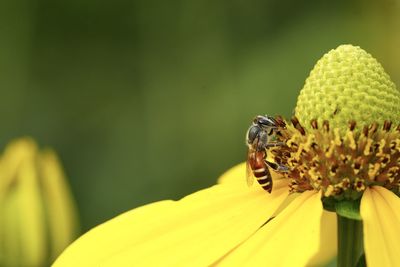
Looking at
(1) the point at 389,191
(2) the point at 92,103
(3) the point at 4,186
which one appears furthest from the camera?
(2) the point at 92,103

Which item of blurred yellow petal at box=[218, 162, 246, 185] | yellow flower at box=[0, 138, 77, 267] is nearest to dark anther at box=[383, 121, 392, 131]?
blurred yellow petal at box=[218, 162, 246, 185]

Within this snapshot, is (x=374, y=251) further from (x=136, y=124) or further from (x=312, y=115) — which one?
(x=136, y=124)

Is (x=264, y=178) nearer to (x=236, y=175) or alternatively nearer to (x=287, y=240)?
(x=287, y=240)

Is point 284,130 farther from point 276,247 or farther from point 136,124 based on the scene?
point 136,124

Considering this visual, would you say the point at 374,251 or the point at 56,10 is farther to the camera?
the point at 56,10

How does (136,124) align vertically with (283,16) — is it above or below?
→ below

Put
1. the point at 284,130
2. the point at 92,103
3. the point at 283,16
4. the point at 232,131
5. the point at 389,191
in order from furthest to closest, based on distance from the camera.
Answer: the point at 92,103 → the point at 283,16 → the point at 232,131 → the point at 284,130 → the point at 389,191

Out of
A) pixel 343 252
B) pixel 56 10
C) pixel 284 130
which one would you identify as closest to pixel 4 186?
pixel 284 130
